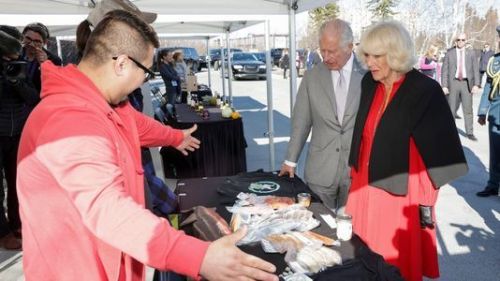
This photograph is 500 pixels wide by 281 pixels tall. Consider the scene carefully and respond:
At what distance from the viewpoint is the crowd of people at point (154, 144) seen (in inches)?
39.0

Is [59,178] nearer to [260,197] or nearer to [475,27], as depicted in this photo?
[260,197]

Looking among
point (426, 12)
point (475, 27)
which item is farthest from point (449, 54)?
point (475, 27)

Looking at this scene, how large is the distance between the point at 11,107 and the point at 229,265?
10.5ft

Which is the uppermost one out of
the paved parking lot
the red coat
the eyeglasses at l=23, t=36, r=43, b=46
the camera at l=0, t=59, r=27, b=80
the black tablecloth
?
the eyeglasses at l=23, t=36, r=43, b=46

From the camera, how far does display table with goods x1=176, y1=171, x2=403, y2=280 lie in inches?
57.7

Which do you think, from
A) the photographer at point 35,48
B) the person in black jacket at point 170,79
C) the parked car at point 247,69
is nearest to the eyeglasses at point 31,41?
the photographer at point 35,48

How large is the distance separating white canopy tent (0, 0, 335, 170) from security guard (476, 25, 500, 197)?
2.12 meters

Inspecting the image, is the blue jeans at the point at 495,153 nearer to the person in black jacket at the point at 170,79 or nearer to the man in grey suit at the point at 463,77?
the man in grey suit at the point at 463,77

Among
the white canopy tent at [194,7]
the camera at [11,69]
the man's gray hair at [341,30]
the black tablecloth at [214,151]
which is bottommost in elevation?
the black tablecloth at [214,151]

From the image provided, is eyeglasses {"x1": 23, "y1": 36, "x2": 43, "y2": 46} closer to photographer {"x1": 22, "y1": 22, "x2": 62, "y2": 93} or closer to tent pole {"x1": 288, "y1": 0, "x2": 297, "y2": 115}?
photographer {"x1": 22, "y1": 22, "x2": 62, "y2": 93}

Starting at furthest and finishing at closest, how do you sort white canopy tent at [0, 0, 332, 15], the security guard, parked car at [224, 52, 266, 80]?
parked car at [224, 52, 266, 80], the security guard, white canopy tent at [0, 0, 332, 15]

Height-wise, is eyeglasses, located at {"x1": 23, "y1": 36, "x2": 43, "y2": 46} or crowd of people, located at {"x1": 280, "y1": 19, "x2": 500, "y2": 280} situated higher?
eyeglasses, located at {"x1": 23, "y1": 36, "x2": 43, "y2": 46}

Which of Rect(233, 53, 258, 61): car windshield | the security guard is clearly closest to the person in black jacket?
the security guard

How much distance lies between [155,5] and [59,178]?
3.86m
